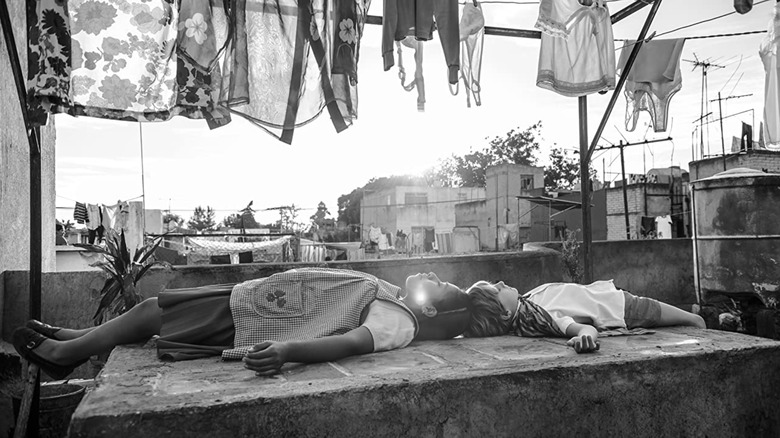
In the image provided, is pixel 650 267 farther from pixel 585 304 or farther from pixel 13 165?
pixel 13 165

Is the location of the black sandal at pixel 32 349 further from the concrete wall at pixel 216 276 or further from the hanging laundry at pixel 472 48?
the hanging laundry at pixel 472 48

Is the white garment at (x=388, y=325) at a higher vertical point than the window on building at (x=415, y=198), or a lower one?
lower

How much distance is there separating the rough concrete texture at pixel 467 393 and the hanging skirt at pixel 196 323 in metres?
0.14

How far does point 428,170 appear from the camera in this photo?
52.1 metres

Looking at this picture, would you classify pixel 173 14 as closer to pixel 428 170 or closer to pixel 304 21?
pixel 304 21

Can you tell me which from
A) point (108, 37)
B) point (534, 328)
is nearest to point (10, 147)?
point (108, 37)

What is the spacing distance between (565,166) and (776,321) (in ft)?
129

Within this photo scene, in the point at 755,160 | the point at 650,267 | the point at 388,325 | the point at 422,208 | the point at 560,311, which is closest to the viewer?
the point at 388,325

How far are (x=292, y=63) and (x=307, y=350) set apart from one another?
109 inches

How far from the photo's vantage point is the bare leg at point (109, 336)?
2.69 metres

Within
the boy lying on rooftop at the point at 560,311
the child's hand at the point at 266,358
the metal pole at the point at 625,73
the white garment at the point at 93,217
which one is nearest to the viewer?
the child's hand at the point at 266,358

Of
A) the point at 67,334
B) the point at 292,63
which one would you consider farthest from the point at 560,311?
the point at 67,334

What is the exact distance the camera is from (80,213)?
12656 millimetres

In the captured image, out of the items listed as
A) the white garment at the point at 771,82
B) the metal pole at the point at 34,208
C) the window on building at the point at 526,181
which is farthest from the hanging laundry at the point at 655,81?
the window on building at the point at 526,181
